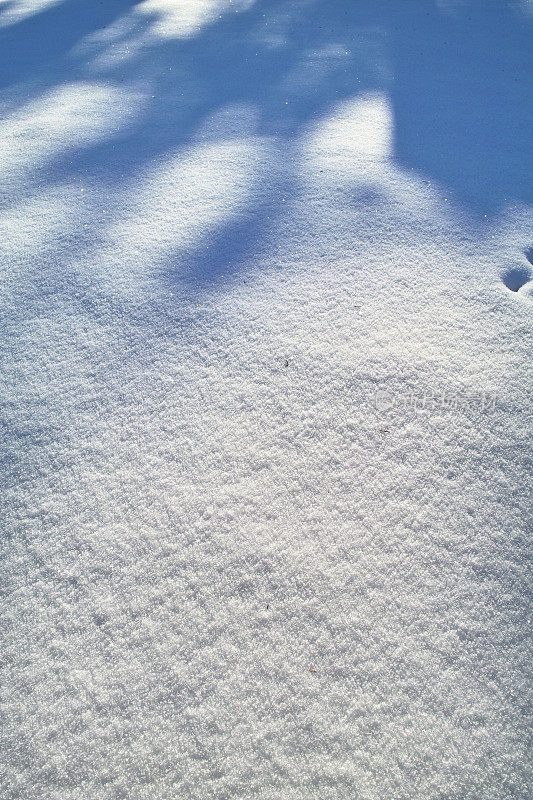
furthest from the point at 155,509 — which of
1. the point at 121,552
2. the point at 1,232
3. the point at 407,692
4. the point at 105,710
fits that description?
the point at 1,232

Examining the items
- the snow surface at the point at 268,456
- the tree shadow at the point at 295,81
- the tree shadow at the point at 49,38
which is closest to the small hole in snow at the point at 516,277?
the snow surface at the point at 268,456

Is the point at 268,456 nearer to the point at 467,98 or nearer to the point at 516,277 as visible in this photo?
the point at 516,277

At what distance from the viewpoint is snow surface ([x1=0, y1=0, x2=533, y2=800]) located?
714mm

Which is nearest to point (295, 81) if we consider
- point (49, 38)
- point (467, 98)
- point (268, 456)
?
point (467, 98)

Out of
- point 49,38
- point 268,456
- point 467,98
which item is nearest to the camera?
point 268,456

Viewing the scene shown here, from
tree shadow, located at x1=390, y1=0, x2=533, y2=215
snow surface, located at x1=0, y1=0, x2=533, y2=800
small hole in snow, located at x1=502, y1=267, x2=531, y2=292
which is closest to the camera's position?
snow surface, located at x1=0, y1=0, x2=533, y2=800

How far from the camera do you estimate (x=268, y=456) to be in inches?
39.6

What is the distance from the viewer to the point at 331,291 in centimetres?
132

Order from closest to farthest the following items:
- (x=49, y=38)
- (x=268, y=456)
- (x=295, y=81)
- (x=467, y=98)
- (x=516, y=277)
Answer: (x=268, y=456) → (x=516, y=277) → (x=467, y=98) → (x=295, y=81) → (x=49, y=38)

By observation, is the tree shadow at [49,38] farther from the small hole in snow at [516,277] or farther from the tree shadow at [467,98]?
the small hole in snow at [516,277]

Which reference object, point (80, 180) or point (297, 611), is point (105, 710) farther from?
point (80, 180)

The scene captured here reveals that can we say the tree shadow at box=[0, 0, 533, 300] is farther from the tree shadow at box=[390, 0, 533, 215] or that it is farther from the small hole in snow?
the small hole in snow

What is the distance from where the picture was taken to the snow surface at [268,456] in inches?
28.1

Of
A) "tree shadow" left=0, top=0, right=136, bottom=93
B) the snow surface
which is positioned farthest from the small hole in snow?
"tree shadow" left=0, top=0, right=136, bottom=93
